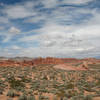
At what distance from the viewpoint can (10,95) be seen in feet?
33.2

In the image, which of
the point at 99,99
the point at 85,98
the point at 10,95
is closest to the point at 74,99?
the point at 85,98

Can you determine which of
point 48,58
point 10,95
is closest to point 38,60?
point 48,58

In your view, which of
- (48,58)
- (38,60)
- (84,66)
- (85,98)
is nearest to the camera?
(85,98)

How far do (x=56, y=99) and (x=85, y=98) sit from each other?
214 centimetres

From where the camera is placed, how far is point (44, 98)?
32.6 feet

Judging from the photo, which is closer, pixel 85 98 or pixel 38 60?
pixel 85 98

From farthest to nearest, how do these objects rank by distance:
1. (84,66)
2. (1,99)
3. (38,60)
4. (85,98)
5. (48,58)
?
(48,58), (38,60), (84,66), (85,98), (1,99)

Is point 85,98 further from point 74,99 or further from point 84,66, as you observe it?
point 84,66

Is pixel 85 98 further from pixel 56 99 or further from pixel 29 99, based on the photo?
pixel 29 99

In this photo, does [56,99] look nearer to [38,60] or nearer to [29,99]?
[29,99]

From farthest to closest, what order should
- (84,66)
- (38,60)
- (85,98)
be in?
1. (38,60)
2. (84,66)
3. (85,98)

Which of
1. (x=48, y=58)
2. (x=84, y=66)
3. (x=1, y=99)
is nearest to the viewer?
(x=1, y=99)

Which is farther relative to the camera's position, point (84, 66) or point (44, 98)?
point (84, 66)

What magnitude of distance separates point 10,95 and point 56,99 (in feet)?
11.8
